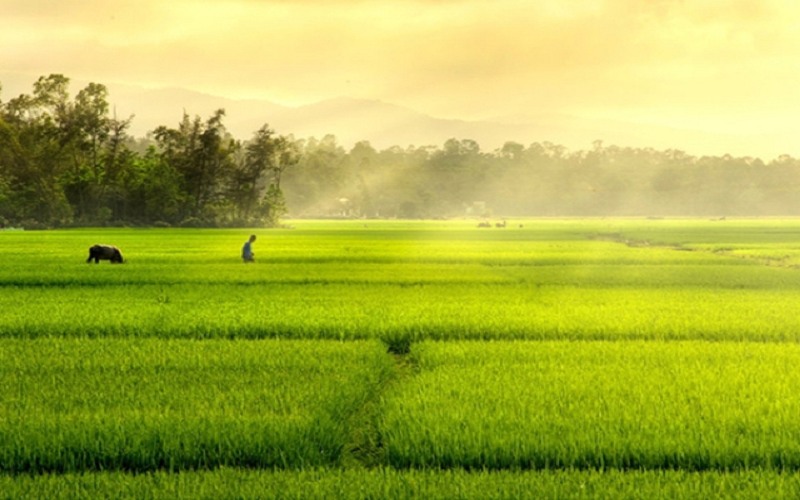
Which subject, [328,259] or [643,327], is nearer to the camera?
[643,327]

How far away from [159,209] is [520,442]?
2869 inches

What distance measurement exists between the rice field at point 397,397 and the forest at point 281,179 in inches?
2340

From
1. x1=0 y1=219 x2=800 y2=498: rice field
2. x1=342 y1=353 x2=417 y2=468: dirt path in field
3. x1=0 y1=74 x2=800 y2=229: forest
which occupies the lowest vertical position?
x1=342 y1=353 x2=417 y2=468: dirt path in field

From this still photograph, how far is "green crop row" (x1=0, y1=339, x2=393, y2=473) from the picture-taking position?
5.96 m

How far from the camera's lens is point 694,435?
6320mm

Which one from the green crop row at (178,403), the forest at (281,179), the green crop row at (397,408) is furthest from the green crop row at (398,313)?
the forest at (281,179)

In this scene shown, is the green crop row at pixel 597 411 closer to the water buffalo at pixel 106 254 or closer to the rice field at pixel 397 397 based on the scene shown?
the rice field at pixel 397 397

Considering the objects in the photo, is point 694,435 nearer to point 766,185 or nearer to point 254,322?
point 254,322

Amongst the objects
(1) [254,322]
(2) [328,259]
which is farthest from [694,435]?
(2) [328,259]

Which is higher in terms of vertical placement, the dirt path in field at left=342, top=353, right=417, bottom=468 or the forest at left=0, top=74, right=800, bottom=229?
the forest at left=0, top=74, right=800, bottom=229

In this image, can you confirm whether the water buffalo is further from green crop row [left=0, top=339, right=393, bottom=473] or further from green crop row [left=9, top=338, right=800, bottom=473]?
green crop row [left=9, top=338, right=800, bottom=473]

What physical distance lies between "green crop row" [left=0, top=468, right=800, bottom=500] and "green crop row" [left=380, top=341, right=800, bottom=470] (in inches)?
13.9

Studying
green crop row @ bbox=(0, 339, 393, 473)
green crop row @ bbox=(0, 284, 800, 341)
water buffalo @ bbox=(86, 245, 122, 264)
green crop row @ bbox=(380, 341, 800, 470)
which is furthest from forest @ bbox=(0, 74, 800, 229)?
green crop row @ bbox=(380, 341, 800, 470)

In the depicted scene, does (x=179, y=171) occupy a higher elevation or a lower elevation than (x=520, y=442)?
higher
